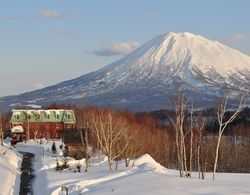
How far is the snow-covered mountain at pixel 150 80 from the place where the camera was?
16212 centimetres

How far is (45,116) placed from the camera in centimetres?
6812

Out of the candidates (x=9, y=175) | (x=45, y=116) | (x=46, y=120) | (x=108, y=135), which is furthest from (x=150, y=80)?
(x=9, y=175)

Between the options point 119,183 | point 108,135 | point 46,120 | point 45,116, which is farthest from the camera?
point 45,116

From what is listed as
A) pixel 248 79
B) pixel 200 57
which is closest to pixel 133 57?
pixel 200 57

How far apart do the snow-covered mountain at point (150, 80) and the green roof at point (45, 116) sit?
266 feet

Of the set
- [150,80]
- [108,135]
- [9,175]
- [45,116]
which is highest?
[150,80]

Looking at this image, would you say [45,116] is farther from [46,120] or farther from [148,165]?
[148,165]

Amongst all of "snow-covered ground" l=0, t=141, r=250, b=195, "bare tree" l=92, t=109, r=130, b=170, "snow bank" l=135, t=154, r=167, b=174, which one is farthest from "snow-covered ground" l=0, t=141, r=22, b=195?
"snow bank" l=135, t=154, r=167, b=174

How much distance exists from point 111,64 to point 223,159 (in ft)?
483

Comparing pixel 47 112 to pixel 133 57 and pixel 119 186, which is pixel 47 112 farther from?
pixel 133 57

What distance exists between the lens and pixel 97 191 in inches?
766

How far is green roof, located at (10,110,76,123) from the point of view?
218ft

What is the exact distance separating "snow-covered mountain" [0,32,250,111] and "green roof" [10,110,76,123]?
81.1 metres

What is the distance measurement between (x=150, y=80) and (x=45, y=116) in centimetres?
10917
